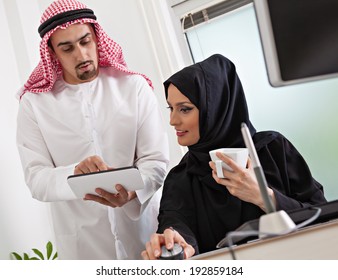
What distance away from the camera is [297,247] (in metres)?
1.20

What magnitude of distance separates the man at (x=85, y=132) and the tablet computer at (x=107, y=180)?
0.77 ft

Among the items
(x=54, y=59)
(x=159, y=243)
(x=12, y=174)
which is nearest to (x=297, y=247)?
(x=159, y=243)

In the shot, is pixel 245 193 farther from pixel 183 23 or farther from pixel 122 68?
pixel 183 23

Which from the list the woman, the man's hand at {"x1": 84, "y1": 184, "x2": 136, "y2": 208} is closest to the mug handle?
the woman

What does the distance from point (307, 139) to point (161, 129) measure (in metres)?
1.03

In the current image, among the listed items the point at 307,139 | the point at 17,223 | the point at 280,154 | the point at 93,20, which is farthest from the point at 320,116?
the point at 17,223

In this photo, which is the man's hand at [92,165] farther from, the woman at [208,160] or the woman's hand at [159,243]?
the woman's hand at [159,243]

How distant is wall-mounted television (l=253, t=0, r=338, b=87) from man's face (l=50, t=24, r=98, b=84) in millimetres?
1244

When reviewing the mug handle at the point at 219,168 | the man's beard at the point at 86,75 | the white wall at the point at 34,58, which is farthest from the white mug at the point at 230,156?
the white wall at the point at 34,58

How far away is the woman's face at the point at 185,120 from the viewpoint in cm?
198

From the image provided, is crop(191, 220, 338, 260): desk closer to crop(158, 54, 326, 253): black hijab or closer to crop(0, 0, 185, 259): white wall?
crop(158, 54, 326, 253): black hijab

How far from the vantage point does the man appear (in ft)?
7.29

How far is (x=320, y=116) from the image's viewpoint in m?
2.88

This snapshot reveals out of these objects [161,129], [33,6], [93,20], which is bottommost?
[161,129]
